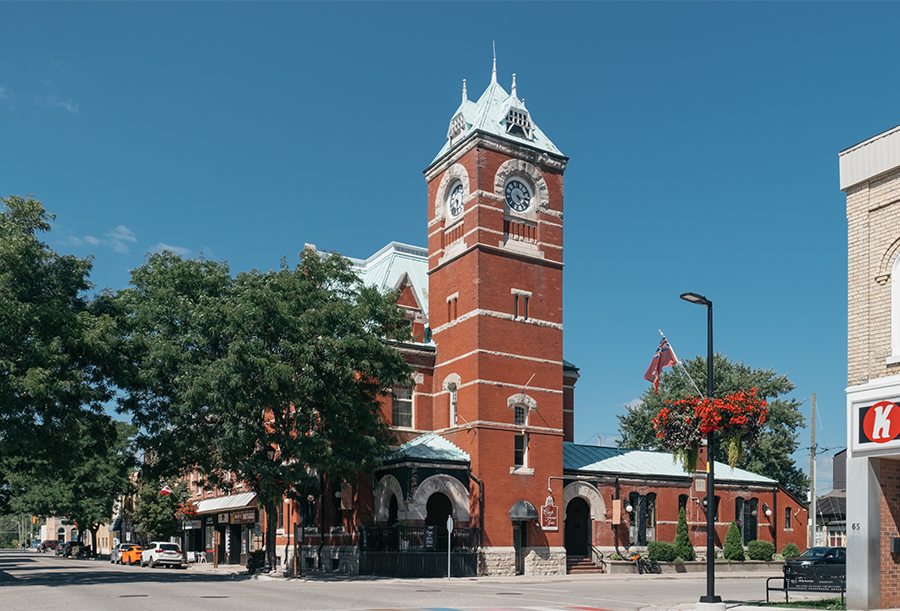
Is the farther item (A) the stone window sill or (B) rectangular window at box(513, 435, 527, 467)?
(B) rectangular window at box(513, 435, 527, 467)

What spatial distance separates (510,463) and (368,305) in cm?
1039

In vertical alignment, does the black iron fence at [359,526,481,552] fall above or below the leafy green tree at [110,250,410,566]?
below

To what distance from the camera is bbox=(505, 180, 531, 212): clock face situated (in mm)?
42000

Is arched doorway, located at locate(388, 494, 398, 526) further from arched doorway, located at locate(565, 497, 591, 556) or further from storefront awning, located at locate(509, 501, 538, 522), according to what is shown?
arched doorway, located at locate(565, 497, 591, 556)

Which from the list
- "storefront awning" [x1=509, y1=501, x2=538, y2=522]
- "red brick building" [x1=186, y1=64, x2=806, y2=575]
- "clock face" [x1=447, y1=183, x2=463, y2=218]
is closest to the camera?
"red brick building" [x1=186, y1=64, x2=806, y2=575]

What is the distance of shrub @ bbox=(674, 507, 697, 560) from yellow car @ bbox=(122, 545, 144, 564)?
33553 mm

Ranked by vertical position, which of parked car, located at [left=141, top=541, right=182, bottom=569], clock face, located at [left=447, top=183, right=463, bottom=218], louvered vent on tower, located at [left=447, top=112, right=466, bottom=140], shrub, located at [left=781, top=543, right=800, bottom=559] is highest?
louvered vent on tower, located at [left=447, top=112, right=466, bottom=140]

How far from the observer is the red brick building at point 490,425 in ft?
122

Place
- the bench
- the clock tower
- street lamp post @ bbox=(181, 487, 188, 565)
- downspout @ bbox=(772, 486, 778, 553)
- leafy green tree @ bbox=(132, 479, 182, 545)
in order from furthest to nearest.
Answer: leafy green tree @ bbox=(132, 479, 182, 545) → street lamp post @ bbox=(181, 487, 188, 565) → downspout @ bbox=(772, 486, 778, 553) → the clock tower → the bench

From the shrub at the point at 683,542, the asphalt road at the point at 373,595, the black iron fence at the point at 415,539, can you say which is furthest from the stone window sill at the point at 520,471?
the shrub at the point at 683,542

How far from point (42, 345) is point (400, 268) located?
22413mm

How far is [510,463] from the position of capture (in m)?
38.9

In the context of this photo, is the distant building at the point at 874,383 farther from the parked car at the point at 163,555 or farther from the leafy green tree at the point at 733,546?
the parked car at the point at 163,555

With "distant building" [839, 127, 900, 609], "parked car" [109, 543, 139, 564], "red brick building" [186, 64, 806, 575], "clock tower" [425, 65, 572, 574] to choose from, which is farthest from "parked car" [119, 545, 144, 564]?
"distant building" [839, 127, 900, 609]
